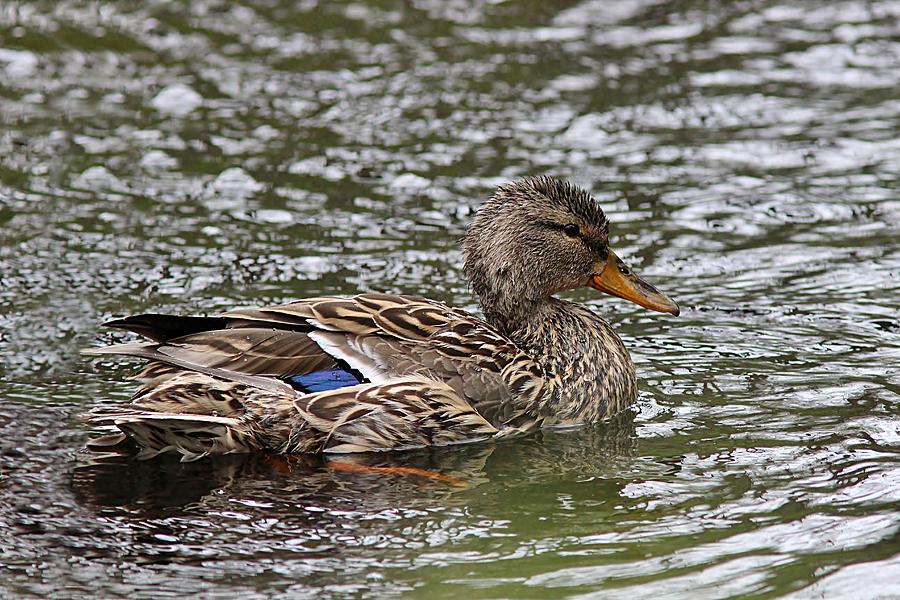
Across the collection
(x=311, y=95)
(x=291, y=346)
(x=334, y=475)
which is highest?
(x=311, y=95)

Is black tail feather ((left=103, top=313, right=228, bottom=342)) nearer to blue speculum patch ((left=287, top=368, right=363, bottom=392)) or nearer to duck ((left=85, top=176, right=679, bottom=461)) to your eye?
duck ((left=85, top=176, right=679, bottom=461))

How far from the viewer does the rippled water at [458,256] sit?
6.55 metres

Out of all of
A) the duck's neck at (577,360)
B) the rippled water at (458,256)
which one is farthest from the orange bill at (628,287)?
the rippled water at (458,256)

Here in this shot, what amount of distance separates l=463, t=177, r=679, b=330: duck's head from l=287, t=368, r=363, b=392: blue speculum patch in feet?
4.22

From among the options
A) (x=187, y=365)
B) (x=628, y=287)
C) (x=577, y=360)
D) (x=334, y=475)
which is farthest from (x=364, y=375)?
(x=628, y=287)

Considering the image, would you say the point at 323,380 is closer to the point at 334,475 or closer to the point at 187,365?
the point at 334,475

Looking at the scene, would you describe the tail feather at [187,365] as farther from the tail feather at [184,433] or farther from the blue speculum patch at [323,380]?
the tail feather at [184,433]

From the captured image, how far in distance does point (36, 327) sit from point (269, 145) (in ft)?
12.4

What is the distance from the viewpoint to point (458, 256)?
10625 millimetres

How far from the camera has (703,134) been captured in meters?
12.8

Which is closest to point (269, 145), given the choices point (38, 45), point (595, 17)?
point (38, 45)

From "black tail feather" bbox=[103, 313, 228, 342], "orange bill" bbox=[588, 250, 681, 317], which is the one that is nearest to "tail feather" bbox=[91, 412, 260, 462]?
"black tail feather" bbox=[103, 313, 228, 342]

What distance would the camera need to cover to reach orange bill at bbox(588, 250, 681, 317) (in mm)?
8781

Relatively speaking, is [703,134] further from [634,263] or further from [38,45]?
[38,45]
